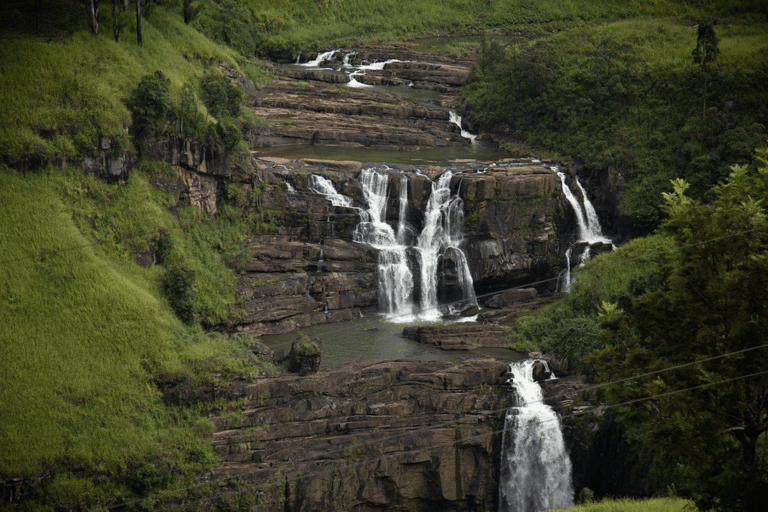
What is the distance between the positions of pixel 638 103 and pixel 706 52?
4.96 meters

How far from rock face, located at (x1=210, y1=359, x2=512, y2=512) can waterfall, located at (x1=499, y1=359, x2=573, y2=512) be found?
542mm

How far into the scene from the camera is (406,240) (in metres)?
46.1

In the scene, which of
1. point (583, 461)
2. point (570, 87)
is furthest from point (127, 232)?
point (570, 87)

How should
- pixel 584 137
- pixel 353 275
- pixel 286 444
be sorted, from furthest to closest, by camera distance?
pixel 584 137 → pixel 353 275 → pixel 286 444

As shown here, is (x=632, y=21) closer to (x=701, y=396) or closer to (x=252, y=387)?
(x=252, y=387)

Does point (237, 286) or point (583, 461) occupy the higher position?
point (237, 286)

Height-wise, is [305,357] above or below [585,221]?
below

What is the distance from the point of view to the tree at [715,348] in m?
16.6

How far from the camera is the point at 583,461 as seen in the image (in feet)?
109

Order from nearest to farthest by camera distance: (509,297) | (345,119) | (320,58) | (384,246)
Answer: (509,297) → (384,246) → (345,119) → (320,58)

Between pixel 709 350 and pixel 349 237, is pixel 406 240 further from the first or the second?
pixel 709 350

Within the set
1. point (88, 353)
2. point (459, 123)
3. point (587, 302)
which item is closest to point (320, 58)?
point (459, 123)

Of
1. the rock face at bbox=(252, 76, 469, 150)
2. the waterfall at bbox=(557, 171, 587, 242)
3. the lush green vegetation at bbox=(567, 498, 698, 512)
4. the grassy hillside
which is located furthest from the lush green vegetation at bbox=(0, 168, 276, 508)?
the waterfall at bbox=(557, 171, 587, 242)

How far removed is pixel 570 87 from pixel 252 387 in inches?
1331
